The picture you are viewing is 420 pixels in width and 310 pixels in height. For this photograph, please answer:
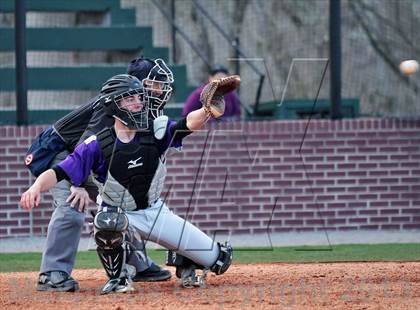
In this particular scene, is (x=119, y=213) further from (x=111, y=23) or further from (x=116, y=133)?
(x=111, y=23)

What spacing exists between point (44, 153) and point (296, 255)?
3276 mm

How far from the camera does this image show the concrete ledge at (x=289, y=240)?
11.1m

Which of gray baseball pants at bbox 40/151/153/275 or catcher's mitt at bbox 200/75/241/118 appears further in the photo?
gray baseball pants at bbox 40/151/153/275

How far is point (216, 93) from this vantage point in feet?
23.0

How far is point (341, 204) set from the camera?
1216 centimetres

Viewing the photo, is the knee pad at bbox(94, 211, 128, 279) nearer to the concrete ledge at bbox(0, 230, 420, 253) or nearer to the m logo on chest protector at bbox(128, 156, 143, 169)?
the m logo on chest protector at bbox(128, 156, 143, 169)

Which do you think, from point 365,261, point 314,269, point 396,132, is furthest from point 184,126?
point 396,132

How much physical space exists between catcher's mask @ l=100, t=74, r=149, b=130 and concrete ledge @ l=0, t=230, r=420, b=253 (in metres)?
4.02

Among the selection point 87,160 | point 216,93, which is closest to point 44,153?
point 87,160

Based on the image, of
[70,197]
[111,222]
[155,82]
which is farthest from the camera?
[155,82]

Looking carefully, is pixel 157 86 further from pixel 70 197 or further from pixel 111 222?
pixel 111 222

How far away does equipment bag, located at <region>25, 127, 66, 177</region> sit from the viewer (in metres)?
7.61

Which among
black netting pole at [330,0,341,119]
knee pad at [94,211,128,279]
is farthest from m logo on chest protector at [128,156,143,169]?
black netting pole at [330,0,341,119]

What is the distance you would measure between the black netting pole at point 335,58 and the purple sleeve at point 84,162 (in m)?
5.72
